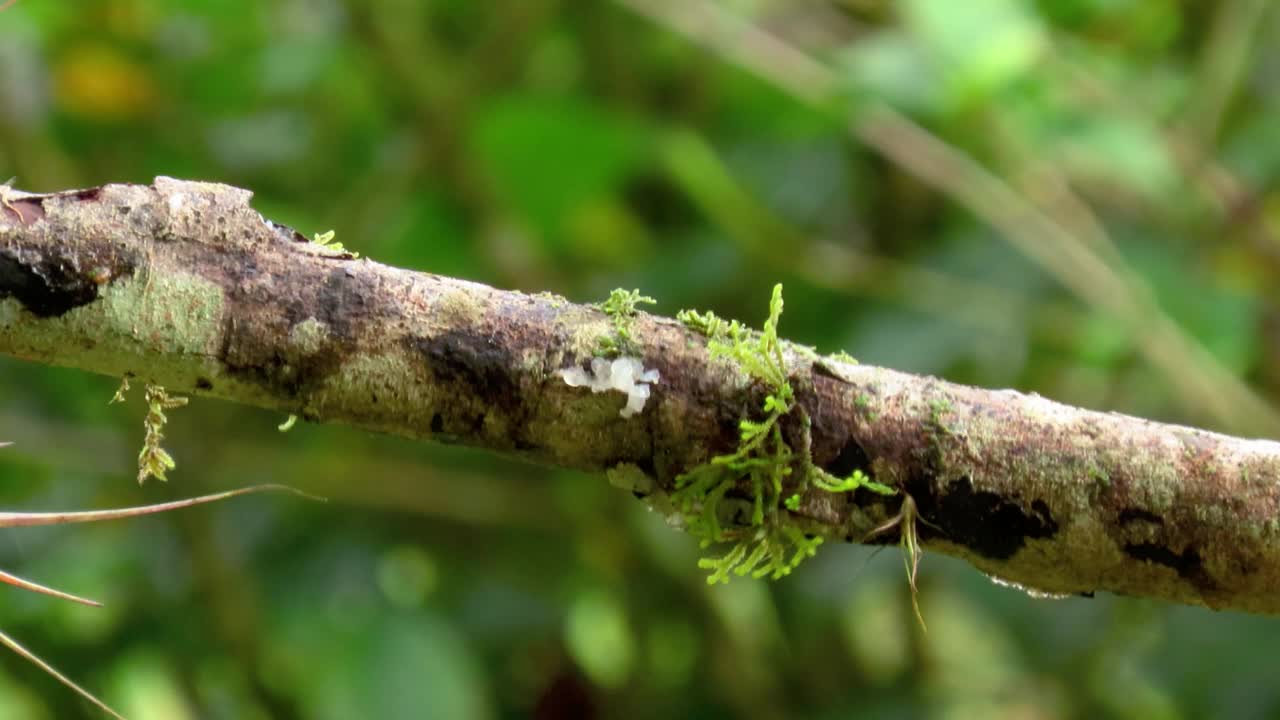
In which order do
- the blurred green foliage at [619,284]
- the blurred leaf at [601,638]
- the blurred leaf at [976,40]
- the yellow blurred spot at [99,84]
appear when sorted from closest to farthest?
the blurred leaf at [976,40]
the blurred green foliage at [619,284]
the yellow blurred spot at [99,84]
the blurred leaf at [601,638]

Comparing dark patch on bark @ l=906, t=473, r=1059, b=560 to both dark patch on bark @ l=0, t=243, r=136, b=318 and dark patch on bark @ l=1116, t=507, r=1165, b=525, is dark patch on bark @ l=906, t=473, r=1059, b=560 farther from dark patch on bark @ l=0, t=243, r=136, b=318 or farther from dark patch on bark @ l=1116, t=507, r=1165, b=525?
dark patch on bark @ l=0, t=243, r=136, b=318

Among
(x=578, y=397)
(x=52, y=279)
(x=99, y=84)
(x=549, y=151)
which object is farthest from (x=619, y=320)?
(x=99, y=84)

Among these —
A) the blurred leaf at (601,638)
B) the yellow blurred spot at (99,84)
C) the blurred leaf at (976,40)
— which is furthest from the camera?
the blurred leaf at (601,638)

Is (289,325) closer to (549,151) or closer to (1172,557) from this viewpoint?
(1172,557)

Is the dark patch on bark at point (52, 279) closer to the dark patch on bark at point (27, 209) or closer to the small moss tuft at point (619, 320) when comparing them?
the dark patch on bark at point (27, 209)

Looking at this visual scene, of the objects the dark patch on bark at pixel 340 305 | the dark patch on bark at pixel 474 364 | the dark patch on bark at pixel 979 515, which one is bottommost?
the dark patch on bark at pixel 979 515

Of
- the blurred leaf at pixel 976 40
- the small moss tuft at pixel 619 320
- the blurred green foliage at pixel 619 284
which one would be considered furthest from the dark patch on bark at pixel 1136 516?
the blurred green foliage at pixel 619 284

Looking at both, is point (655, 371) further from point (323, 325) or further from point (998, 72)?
point (998, 72)

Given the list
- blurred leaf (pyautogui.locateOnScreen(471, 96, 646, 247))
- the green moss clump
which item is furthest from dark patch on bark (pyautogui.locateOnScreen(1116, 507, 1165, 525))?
blurred leaf (pyautogui.locateOnScreen(471, 96, 646, 247))
